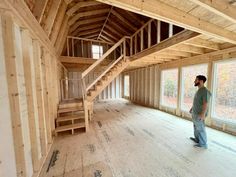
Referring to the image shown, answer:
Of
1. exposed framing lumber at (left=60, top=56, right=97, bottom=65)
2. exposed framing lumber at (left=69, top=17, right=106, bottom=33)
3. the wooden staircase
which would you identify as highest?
exposed framing lumber at (left=69, top=17, right=106, bottom=33)

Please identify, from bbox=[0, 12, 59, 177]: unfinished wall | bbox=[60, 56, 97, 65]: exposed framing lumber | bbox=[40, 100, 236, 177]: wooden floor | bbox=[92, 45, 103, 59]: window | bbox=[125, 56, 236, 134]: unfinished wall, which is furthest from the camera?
bbox=[92, 45, 103, 59]: window

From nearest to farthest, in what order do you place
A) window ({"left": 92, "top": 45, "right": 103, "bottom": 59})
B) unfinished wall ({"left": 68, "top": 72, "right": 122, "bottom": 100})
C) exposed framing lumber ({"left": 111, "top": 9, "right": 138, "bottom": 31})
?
exposed framing lumber ({"left": 111, "top": 9, "right": 138, "bottom": 31})
window ({"left": 92, "top": 45, "right": 103, "bottom": 59})
unfinished wall ({"left": 68, "top": 72, "right": 122, "bottom": 100})

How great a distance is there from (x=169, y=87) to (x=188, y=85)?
1.03 m

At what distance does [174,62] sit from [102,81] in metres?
3.22

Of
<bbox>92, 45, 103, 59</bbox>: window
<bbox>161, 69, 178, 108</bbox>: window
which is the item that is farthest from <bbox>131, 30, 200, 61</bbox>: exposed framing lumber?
<bbox>92, 45, 103, 59</bbox>: window

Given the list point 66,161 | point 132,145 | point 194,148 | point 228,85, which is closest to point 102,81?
point 132,145

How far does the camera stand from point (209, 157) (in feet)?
7.91

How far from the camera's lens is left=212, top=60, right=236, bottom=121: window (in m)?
3.47

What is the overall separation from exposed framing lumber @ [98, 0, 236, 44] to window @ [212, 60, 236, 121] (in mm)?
1694

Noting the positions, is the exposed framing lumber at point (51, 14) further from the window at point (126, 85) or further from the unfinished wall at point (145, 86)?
the window at point (126, 85)

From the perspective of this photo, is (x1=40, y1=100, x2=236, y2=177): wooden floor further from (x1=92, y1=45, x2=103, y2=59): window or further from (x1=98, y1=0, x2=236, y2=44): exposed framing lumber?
(x1=92, y1=45, x2=103, y2=59): window

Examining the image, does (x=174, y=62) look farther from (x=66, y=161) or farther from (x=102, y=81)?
(x=66, y=161)

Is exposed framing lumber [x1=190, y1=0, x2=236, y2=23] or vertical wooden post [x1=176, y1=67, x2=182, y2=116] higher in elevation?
exposed framing lumber [x1=190, y1=0, x2=236, y2=23]

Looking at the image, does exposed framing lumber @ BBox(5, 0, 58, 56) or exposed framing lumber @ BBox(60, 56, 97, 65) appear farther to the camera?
exposed framing lumber @ BBox(60, 56, 97, 65)
